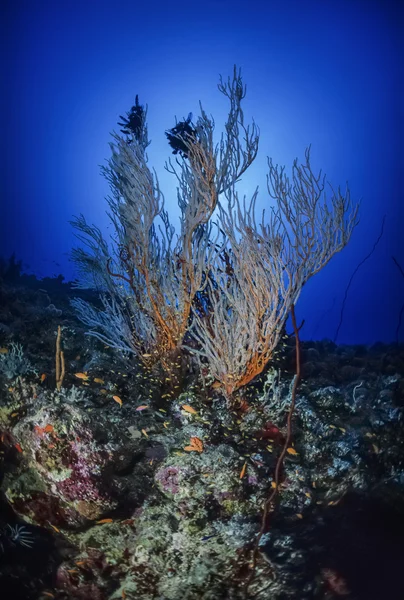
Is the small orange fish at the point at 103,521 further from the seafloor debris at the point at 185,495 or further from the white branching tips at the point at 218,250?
the white branching tips at the point at 218,250

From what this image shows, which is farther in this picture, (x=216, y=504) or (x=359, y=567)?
(x=216, y=504)

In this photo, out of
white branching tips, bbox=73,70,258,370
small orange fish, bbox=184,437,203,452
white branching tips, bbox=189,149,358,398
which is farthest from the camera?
white branching tips, bbox=73,70,258,370

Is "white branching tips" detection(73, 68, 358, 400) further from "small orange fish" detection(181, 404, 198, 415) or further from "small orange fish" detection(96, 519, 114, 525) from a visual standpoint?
"small orange fish" detection(96, 519, 114, 525)

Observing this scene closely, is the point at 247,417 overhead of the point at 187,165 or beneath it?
beneath

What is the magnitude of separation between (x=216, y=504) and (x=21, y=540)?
204 cm

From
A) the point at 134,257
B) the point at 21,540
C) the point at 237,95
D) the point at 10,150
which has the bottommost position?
the point at 21,540

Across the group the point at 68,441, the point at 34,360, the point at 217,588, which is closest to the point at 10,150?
the point at 34,360

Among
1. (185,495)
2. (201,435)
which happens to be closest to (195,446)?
(201,435)

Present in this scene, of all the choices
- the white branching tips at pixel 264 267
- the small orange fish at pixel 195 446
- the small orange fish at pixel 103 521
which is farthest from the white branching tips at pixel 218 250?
the small orange fish at pixel 103 521

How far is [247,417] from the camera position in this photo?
362 centimetres

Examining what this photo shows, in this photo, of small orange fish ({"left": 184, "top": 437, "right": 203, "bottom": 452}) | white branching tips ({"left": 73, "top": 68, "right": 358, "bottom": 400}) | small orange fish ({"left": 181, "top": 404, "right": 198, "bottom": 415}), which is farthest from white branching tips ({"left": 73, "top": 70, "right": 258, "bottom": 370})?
small orange fish ({"left": 184, "top": 437, "right": 203, "bottom": 452})

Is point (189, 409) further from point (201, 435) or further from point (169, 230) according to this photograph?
point (169, 230)

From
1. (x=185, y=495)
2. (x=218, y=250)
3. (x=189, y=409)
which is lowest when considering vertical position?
(x=185, y=495)

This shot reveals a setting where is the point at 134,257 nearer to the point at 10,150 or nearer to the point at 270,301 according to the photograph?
the point at 270,301
